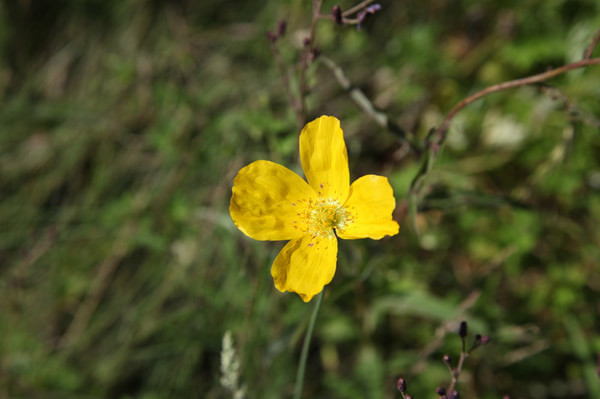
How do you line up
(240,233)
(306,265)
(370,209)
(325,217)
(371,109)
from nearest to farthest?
(370,209) → (306,265) → (325,217) → (371,109) → (240,233)

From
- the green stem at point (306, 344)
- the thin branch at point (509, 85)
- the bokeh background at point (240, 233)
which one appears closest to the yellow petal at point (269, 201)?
the green stem at point (306, 344)

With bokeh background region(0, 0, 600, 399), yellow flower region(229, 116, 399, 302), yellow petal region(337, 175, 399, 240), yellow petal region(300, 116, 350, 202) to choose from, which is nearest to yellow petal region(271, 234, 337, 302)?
yellow flower region(229, 116, 399, 302)

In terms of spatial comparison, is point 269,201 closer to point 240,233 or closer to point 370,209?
point 370,209

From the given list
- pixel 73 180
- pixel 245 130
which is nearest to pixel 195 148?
pixel 245 130

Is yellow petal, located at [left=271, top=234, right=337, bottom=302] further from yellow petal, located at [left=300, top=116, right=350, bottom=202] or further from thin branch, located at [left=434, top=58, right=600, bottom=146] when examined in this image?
thin branch, located at [left=434, top=58, right=600, bottom=146]

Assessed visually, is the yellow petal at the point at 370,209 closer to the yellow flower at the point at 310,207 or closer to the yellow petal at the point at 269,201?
the yellow flower at the point at 310,207

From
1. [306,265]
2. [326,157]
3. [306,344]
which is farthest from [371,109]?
[306,344]

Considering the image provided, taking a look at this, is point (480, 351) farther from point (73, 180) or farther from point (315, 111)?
point (73, 180)
